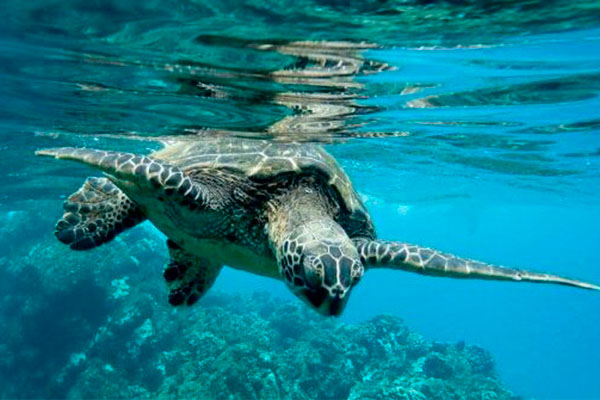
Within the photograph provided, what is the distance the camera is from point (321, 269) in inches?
172

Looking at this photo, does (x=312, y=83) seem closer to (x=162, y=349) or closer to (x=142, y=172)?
(x=142, y=172)

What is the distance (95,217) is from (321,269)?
4.02 meters

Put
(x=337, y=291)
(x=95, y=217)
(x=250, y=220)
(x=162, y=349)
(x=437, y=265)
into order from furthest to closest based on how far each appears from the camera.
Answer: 1. (x=162, y=349)
2. (x=95, y=217)
3. (x=250, y=220)
4. (x=437, y=265)
5. (x=337, y=291)

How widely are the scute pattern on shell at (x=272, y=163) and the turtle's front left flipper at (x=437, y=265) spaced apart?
1.12 meters

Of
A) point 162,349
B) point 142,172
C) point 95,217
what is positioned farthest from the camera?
point 162,349

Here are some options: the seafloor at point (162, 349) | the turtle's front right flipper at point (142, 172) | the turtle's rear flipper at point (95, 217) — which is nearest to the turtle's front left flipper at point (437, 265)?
the turtle's front right flipper at point (142, 172)

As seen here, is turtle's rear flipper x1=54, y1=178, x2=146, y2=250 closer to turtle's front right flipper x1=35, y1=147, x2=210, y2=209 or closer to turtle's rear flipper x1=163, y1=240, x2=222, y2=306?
turtle's rear flipper x1=163, y1=240, x2=222, y2=306

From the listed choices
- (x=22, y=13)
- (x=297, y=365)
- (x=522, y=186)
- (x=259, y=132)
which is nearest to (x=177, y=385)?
(x=297, y=365)

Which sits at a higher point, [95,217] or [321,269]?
[321,269]

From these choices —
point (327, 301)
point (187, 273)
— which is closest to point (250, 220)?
point (187, 273)

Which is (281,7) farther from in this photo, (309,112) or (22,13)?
(309,112)

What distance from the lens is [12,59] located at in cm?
845

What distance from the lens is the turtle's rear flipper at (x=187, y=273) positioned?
7.39 metres

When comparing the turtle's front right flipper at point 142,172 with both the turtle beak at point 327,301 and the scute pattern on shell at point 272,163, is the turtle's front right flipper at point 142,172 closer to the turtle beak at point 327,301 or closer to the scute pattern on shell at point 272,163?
the scute pattern on shell at point 272,163
